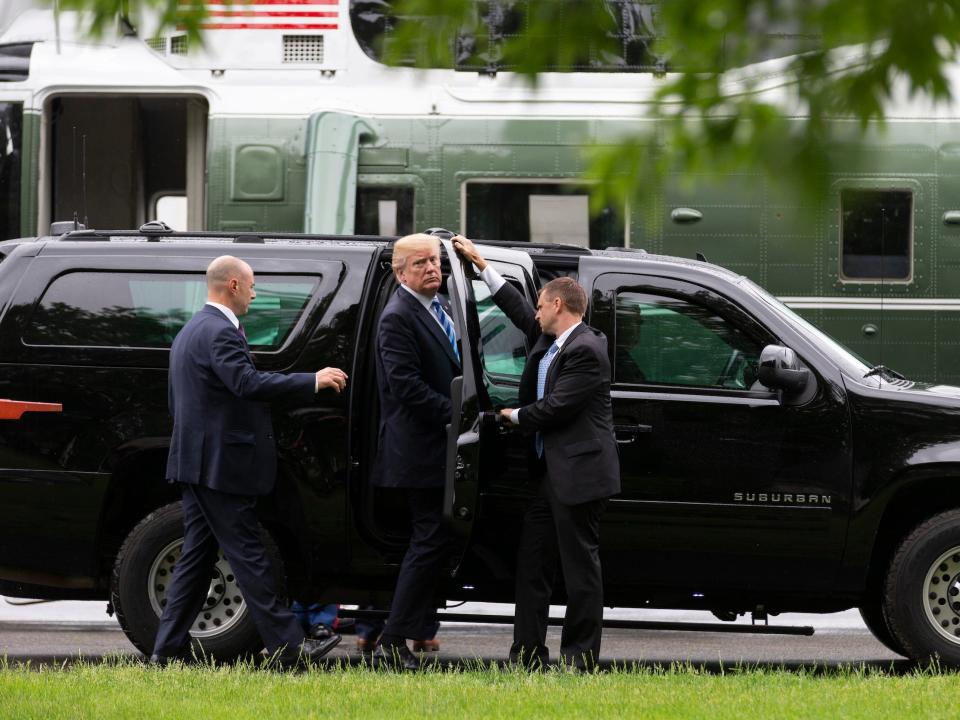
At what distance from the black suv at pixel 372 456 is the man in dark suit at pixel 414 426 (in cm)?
17

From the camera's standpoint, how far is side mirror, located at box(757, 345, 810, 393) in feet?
22.6

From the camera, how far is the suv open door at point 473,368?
21.3 ft

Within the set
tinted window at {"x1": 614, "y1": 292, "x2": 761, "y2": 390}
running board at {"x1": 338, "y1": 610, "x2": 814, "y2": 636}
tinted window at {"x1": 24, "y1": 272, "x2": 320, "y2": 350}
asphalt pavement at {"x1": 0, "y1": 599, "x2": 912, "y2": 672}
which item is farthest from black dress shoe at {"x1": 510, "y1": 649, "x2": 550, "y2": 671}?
tinted window at {"x1": 24, "y1": 272, "x2": 320, "y2": 350}

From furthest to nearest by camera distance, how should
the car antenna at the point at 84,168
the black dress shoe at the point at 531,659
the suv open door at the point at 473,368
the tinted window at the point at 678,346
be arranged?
1. the car antenna at the point at 84,168
2. the tinted window at the point at 678,346
3. the black dress shoe at the point at 531,659
4. the suv open door at the point at 473,368

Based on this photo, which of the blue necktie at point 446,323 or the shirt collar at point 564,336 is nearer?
the shirt collar at point 564,336

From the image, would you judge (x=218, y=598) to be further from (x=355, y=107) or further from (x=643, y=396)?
(x=355, y=107)

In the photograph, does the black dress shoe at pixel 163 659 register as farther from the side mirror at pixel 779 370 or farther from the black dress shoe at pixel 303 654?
the side mirror at pixel 779 370

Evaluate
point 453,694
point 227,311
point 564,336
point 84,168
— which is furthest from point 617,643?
point 84,168

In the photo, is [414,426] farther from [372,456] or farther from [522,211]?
[522,211]

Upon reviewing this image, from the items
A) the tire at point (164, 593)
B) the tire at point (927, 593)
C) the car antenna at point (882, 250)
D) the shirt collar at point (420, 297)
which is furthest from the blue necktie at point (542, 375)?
the car antenna at point (882, 250)

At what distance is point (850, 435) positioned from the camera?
277 inches

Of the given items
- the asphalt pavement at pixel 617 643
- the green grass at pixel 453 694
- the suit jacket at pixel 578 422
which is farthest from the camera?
the asphalt pavement at pixel 617 643

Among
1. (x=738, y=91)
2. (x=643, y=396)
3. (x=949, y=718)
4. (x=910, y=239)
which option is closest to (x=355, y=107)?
(x=910, y=239)

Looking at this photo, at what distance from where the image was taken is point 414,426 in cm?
677
